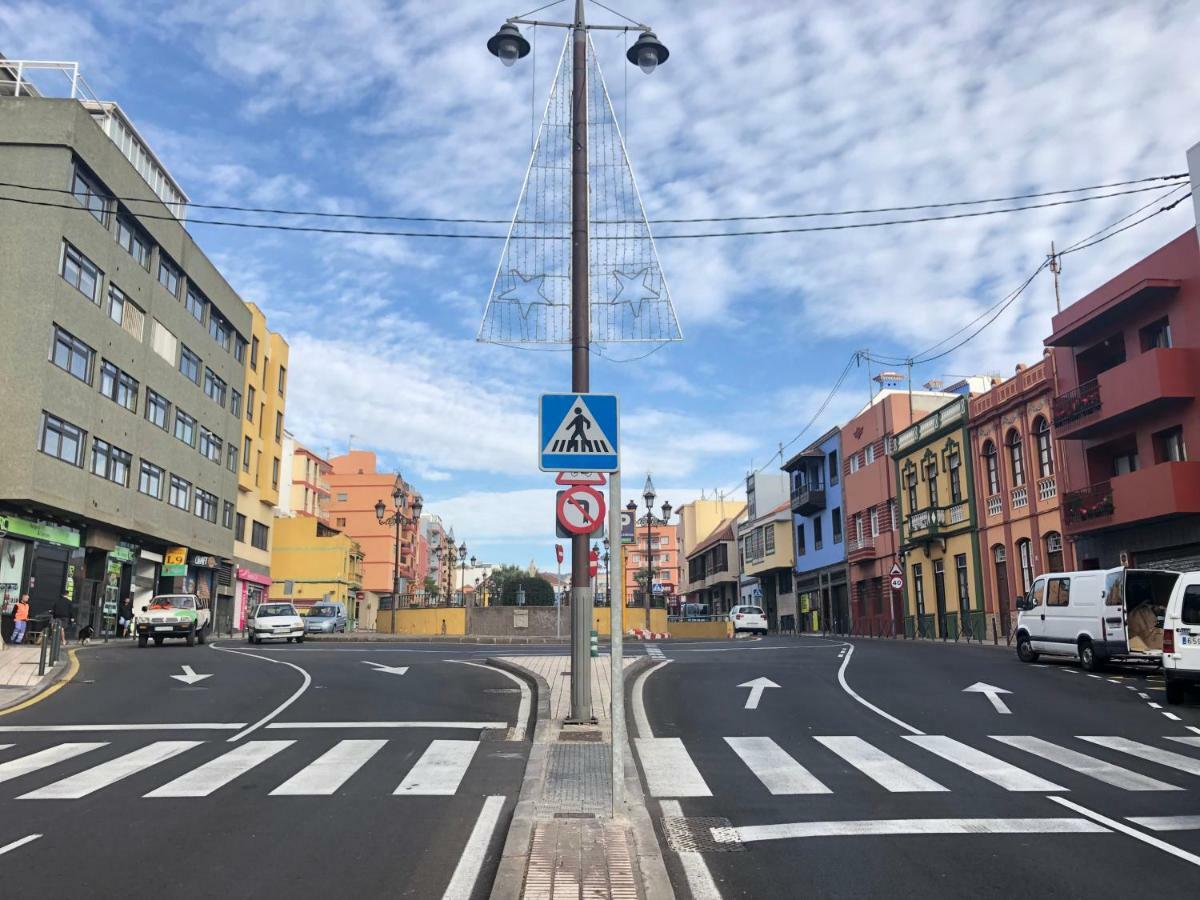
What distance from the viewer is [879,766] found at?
9.66 meters

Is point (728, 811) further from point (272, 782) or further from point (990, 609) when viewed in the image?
point (990, 609)

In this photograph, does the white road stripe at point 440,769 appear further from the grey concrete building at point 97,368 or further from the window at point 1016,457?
the window at point 1016,457

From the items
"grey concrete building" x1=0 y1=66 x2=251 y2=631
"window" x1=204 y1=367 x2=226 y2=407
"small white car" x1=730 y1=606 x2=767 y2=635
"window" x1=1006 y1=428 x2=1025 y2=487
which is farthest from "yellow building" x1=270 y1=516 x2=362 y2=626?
"window" x1=1006 y1=428 x2=1025 y2=487

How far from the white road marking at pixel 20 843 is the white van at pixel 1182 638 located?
14.4m

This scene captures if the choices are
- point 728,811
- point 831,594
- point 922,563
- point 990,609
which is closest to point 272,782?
point 728,811

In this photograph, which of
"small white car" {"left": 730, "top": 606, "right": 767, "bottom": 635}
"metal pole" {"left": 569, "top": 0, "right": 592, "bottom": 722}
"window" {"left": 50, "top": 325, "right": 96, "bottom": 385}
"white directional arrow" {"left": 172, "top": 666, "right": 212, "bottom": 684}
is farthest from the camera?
"small white car" {"left": 730, "top": 606, "right": 767, "bottom": 635}

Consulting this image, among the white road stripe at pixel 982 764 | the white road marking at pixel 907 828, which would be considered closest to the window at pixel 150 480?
the white road stripe at pixel 982 764

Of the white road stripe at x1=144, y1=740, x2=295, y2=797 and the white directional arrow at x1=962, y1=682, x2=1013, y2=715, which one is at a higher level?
the white directional arrow at x1=962, y1=682, x2=1013, y2=715

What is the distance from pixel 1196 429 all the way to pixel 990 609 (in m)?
12.2

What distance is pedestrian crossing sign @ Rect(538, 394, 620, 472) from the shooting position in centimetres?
764

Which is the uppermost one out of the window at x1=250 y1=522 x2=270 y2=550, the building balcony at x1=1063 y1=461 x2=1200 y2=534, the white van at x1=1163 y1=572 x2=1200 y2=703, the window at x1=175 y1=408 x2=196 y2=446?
the window at x1=175 y1=408 x2=196 y2=446

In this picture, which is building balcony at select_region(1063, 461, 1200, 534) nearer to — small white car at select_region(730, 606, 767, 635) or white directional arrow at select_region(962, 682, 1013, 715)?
white directional arrow at select_region(962, 682, 1013, 715)

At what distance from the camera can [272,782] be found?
907 cm

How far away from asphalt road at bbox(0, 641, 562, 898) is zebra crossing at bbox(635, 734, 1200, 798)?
62.3 inches
